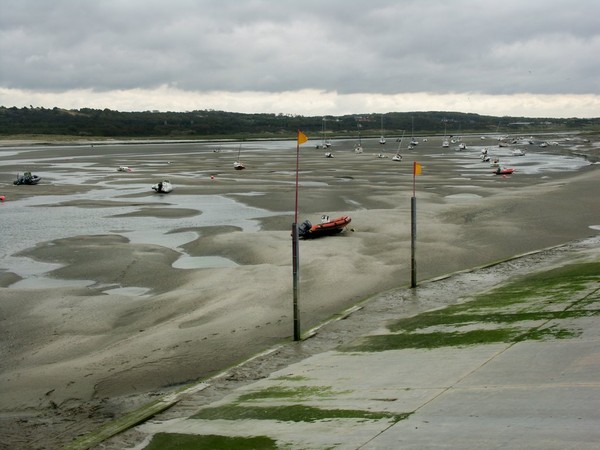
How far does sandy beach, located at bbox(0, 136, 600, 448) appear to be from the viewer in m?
16.3

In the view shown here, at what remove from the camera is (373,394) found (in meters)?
12.9

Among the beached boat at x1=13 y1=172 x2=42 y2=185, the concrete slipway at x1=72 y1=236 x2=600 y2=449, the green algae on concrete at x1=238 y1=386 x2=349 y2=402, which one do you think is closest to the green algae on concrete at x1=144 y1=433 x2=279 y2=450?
the concrete slipway at x1=72 y1=236 x2=600 y2=449

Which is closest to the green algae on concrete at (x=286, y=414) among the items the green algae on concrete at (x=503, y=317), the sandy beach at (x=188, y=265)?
the sandy beach at (x=188, y=265)

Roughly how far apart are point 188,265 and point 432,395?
17866 millimetres

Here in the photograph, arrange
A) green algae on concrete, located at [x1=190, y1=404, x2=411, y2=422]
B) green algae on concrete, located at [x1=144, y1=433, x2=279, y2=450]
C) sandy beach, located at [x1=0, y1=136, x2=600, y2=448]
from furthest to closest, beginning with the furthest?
sandy beach, located at [x1=0, y1=136, x2=600, y2=448] → green algae on concrete, located at [x1=190, y1=404, x2=411, y2=422] → green algae on concrete, located at [x1=144, y1=433, x2=279, y2=450]

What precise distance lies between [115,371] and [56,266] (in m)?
14.2

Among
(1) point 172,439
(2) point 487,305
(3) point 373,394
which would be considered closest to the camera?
(1) point 172,439

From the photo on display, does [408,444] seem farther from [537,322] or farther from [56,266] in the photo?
[56,266]

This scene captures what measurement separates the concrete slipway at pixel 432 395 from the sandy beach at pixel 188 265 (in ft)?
7.43

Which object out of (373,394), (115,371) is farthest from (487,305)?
(115,371)

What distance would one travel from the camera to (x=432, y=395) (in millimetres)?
12336

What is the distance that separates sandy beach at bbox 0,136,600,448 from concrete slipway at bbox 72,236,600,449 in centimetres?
226

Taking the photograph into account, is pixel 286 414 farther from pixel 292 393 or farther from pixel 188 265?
pixel 188 265

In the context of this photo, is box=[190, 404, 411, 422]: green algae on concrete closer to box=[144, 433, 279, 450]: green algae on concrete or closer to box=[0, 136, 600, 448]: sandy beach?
box=[144, 433, 279, 450]: green algae on concrete
